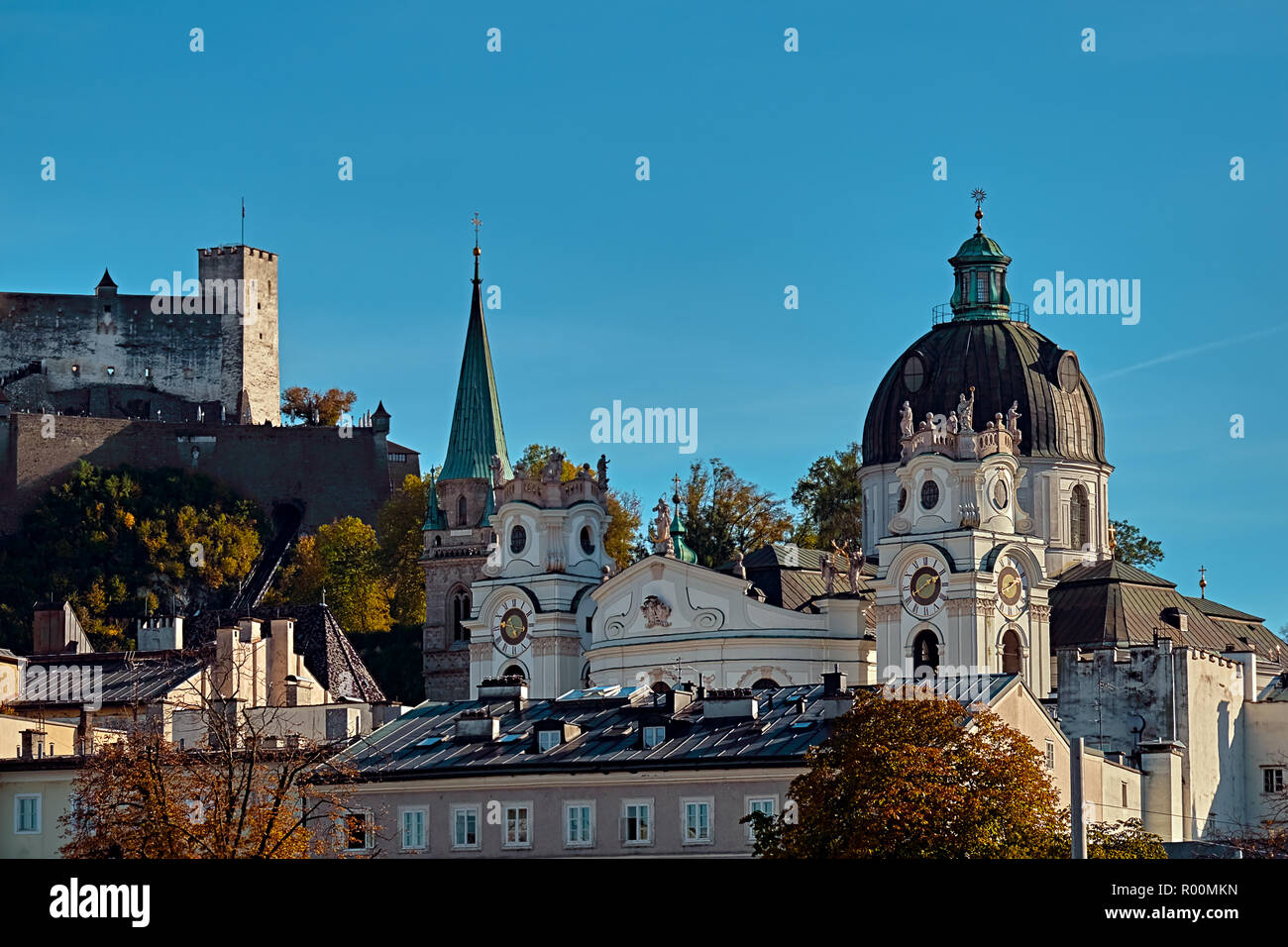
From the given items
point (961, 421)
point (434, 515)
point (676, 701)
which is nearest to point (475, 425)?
point (434, 515)

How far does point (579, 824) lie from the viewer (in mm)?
52938

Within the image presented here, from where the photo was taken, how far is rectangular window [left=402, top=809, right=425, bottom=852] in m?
54.1

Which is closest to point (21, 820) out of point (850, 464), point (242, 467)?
point (850, 464)

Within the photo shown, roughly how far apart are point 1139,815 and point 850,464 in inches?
1756

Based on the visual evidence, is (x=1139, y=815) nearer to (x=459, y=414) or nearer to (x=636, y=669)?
(x=636, y=669)

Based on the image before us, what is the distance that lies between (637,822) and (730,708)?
4224 mm

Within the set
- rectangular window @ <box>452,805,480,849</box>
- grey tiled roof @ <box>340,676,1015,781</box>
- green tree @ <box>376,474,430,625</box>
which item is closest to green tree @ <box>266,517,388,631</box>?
green tree @ <box>376,474,430,625</box>

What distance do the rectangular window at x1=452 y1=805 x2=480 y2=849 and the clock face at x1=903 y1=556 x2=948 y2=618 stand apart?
34591mm

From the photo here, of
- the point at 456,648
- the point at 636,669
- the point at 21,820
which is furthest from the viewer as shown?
the point at 456,648

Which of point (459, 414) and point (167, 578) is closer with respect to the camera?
point (459, 414)

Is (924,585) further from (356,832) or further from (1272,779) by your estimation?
(356,832)

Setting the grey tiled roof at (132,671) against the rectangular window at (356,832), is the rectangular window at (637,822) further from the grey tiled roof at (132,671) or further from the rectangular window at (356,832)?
the grey tiled roof at (132,671)

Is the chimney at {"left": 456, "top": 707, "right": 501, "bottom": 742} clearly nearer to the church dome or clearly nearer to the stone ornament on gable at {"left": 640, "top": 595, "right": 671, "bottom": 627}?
the stone ornament on gable at {"left": 640, "top": 595, "right": 671, "bottom": 627}
